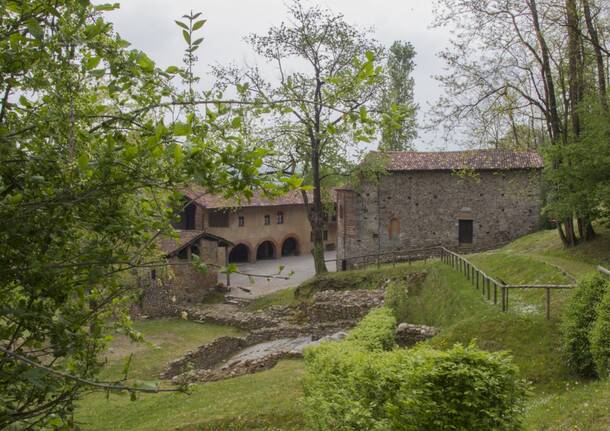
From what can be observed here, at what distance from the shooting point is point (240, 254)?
149ft

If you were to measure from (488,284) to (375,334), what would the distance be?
3878mm

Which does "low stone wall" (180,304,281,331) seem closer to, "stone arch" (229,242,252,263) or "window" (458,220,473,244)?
"stone arch" (229,242,252,263)

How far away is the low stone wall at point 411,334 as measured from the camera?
55.0ft

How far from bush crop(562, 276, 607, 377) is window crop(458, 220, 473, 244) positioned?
78.9 feet

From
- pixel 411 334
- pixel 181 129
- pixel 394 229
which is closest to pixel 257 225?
pixel 394 229

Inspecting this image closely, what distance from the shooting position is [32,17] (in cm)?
389

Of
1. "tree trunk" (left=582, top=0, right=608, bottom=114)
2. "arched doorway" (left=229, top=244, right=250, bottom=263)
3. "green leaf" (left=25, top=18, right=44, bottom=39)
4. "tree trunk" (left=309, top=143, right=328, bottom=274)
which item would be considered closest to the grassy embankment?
"green leaf" (left=25, top=18, right=44, bottom=39)

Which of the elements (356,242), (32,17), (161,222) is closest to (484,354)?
(161,222)

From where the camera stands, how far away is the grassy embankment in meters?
9.26

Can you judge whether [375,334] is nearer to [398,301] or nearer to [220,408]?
[220,408]

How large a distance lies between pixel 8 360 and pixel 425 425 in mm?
5072

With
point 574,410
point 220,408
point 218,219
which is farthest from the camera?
point 218,219

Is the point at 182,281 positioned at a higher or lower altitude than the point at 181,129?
lower

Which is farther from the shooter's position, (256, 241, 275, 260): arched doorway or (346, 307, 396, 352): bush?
(256, 241, 275, 260): arched doorway
